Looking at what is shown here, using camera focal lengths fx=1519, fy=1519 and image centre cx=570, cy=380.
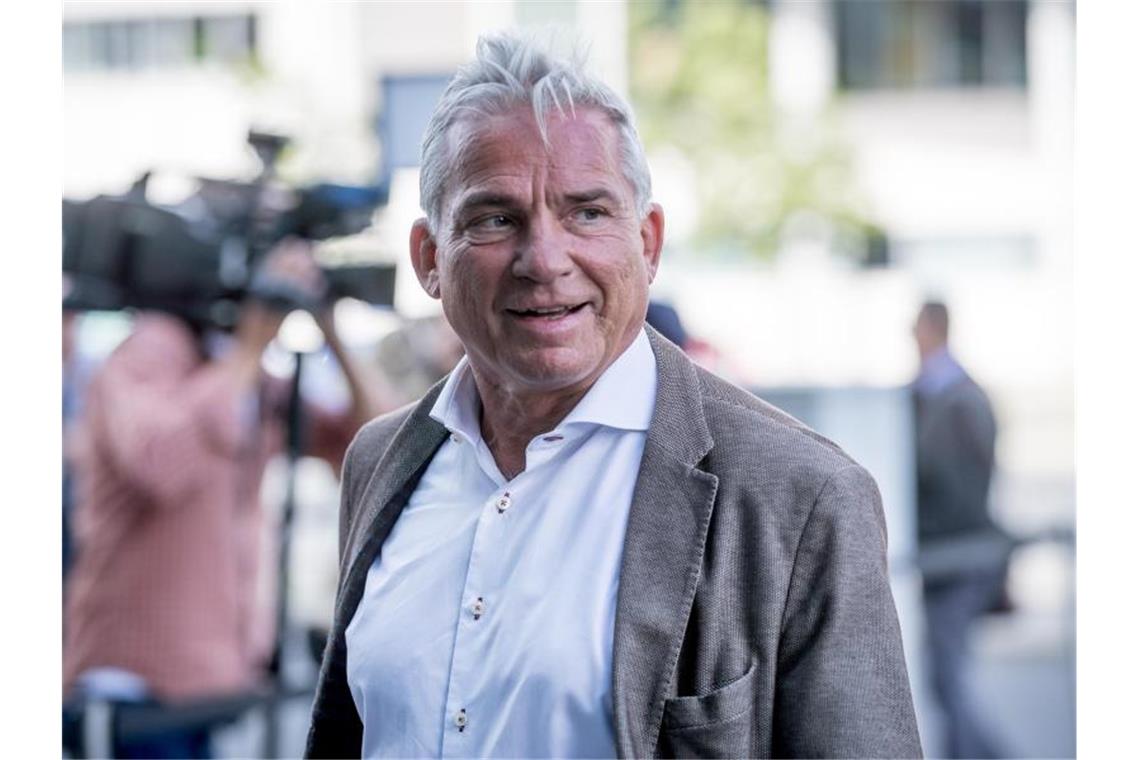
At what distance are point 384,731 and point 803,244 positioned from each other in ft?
81.5

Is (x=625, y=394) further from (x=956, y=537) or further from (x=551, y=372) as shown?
(x=956, y=537)

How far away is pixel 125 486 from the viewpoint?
3752 millimetres

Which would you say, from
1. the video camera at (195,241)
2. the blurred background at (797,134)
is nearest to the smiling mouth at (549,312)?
the video camera at (195,241)

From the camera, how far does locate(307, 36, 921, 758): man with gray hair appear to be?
5.05 ft

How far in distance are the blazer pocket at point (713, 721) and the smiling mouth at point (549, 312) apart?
418 millimetres

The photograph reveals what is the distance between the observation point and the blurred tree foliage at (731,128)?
939 inches

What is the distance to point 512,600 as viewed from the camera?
5.44ft

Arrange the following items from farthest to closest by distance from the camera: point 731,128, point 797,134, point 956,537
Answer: point 797,134 → point 731,128 → point 956,537

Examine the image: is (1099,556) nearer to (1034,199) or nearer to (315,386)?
(315,386)

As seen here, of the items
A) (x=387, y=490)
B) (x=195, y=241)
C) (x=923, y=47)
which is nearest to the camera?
(x=387, y=490)

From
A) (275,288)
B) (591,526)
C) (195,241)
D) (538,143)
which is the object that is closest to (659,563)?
(591,526)

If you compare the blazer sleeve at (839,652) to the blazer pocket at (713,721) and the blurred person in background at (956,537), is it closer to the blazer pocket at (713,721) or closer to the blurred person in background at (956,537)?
the blazer pocket at (713,721)

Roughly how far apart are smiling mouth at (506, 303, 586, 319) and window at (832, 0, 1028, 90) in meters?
27.0

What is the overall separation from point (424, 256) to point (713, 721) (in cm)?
66
